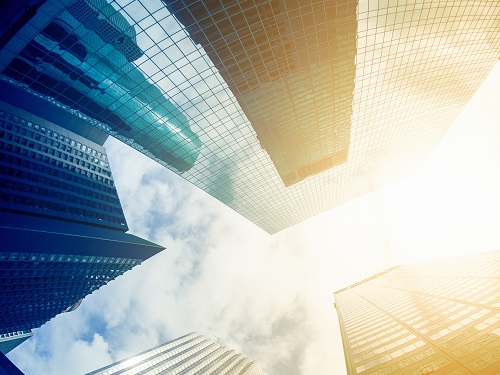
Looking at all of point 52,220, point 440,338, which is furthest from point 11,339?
point 440,338

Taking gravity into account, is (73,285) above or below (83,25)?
below

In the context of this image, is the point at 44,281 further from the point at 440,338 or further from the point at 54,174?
the point at 440,338

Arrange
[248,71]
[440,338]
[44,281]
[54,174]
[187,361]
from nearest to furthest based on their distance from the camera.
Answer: [440,338]
[248,71]
[44,281]
[54,174]
[187,361]

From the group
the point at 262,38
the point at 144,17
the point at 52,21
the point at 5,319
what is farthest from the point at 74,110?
the point at 5,319

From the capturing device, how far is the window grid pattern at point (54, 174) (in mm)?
57594

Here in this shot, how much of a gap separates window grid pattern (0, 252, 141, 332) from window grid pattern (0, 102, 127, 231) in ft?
29.8

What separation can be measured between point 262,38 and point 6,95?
2138 inches

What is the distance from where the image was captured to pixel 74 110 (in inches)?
1454

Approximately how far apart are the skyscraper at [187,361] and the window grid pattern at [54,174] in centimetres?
5040

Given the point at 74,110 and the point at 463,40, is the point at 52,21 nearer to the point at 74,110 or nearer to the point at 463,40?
the point at 74,110

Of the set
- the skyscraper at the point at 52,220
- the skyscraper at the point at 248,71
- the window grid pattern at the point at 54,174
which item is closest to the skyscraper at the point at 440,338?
the skyscraper at the point at 248,71

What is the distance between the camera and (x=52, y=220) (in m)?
60.6

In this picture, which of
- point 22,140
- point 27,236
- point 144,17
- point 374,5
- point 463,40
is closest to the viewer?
point 144,17

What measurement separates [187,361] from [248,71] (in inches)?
4680
